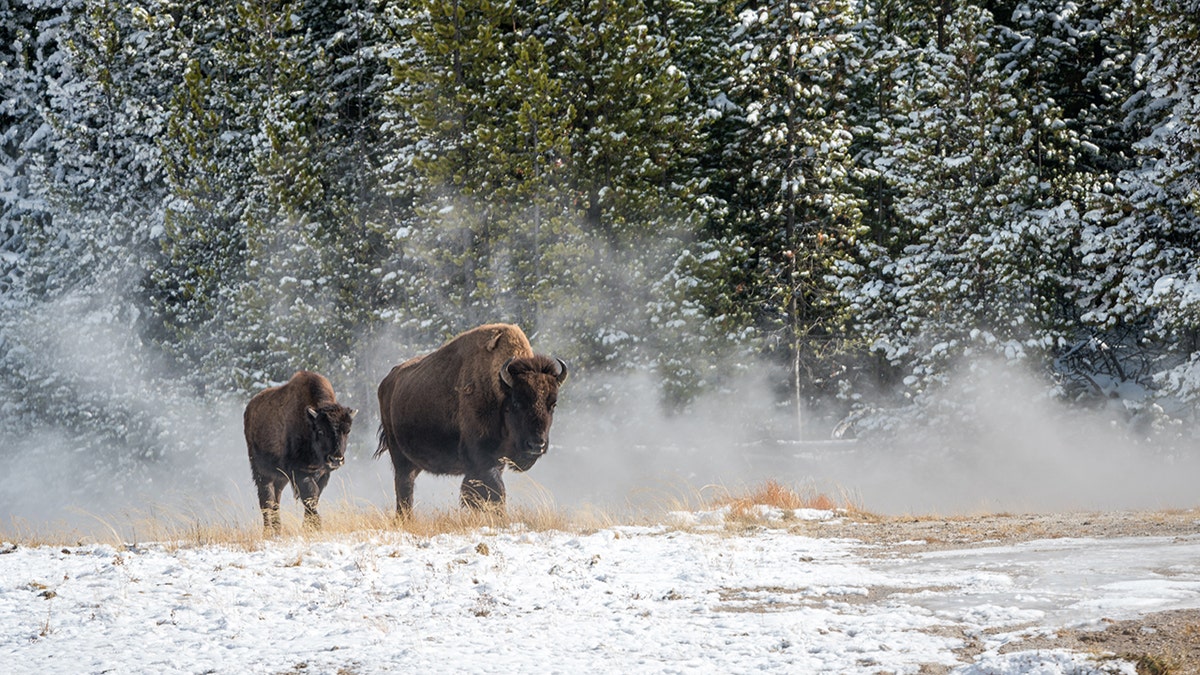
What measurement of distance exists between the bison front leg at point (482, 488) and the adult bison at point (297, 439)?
5.78 ft

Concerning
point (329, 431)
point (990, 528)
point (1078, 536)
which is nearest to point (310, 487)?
point (329, 431)

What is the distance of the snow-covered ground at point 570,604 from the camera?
5543mm

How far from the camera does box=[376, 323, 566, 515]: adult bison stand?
1184 centimetres

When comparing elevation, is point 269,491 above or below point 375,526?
below

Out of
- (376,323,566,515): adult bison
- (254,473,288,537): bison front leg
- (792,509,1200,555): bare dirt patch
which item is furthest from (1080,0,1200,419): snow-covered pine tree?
(254,473,288,537): bison front leg

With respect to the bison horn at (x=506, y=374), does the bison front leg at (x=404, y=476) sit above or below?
below

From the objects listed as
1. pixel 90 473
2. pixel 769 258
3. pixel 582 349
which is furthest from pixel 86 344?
pixel 769 258

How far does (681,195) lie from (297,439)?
14741mm

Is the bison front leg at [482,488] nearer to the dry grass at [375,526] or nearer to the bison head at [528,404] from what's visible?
the bison head at [528,404]

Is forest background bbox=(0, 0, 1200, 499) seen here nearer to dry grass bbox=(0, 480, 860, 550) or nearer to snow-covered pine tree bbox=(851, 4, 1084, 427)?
snow-covered pine tree bbox=(851, 4, 1084, 427)

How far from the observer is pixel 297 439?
1362cm

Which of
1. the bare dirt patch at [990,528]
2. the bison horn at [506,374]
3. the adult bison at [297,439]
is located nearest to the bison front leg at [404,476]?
the adult bison at [297,439]

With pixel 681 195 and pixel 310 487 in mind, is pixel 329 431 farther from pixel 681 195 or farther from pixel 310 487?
pixel 681 195

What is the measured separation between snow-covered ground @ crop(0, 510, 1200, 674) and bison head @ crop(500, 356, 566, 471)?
2.47 meters
